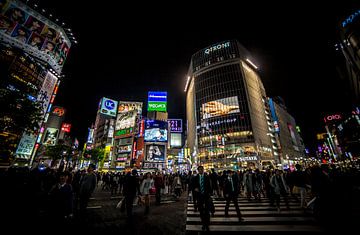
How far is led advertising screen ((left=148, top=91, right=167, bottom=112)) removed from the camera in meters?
53.2

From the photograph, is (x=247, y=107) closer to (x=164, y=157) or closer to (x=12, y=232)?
(x=164, y=157)

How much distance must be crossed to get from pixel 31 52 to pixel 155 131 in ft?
119

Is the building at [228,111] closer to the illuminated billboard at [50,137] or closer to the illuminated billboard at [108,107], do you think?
the illuminated billboard at [108,107]

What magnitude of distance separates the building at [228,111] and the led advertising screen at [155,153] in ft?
65.7

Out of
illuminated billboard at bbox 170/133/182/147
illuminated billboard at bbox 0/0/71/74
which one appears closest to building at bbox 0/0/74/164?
illuminated billboard at bbox 0/0/71/74

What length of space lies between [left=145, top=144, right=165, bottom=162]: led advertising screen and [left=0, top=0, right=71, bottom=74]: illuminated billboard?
1360 inches

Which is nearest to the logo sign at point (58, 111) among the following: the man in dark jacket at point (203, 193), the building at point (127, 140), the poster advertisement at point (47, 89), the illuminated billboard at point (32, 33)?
the building at point (127, 140)

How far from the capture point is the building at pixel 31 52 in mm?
34250

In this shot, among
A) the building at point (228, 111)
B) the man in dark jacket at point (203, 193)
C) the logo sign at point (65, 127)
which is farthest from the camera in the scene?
the logo sign at point (65, 127)

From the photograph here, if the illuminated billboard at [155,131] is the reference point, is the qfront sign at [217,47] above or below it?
above

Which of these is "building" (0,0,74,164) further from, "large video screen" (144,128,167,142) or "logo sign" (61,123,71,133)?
"logo sign" (61,123,71,133)

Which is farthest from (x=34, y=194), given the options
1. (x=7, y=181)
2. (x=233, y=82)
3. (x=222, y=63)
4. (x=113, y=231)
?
(x=222, y=63)

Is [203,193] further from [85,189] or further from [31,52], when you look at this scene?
[31,52]

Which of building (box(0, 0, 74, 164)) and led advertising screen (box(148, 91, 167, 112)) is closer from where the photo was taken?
building (box(0, 0, 74, 164))
